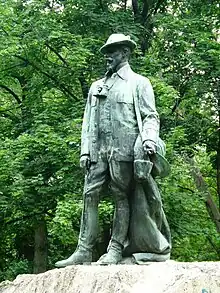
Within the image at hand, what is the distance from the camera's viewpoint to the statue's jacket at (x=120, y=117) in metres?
7.27

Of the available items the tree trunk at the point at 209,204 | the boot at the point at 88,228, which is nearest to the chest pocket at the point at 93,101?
the boot at the point at 88,228

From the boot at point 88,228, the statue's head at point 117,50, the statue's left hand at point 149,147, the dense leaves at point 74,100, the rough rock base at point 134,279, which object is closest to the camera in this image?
the rough rock base at point 134,279

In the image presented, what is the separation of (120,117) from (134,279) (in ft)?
5.94

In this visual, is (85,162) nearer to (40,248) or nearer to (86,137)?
(86,137)

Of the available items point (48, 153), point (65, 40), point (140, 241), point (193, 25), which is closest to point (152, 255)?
point (140, 241)

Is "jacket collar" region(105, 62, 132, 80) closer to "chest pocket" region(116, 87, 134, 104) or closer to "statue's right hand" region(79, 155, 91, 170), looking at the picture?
"chest pocket" region(116, 87, 134, 104)

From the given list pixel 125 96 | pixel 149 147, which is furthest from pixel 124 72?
pixel 149 147

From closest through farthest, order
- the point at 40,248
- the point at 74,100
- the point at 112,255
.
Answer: the point at 112,255
the point at 74,100
the point at 40,248

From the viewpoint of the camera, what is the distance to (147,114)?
24.1ft

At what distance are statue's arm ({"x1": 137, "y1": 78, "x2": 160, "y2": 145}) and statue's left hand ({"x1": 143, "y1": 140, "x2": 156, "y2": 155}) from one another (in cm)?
1

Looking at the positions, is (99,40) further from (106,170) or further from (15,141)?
(106,170)

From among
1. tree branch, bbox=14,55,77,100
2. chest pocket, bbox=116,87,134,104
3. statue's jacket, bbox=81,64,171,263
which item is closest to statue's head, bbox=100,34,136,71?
statue's jacket, bbox=81,64,171,263

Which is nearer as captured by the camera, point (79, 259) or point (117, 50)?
point (79, 259)

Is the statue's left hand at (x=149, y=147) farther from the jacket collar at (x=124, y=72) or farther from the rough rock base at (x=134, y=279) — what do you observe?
the rough rock base at (x=134, y=279)
